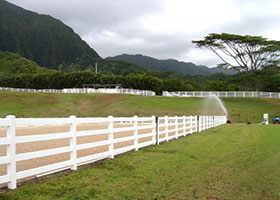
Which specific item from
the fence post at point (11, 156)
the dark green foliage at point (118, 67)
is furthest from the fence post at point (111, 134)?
the dark green foliage at point (118, 67)

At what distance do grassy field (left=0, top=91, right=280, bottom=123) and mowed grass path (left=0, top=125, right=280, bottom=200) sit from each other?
113 ft

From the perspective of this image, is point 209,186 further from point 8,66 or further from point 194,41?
point 8,66

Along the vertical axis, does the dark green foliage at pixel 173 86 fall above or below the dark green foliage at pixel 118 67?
below

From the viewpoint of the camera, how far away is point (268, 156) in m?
9.59

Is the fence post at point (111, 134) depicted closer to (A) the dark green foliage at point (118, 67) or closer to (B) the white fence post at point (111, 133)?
(B) the white fence post at point (111, 133)

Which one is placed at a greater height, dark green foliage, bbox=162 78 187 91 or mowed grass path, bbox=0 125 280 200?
dark green foliage, bbox=162 78 187 91

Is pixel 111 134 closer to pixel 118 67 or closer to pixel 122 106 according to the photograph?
pixel 122 106

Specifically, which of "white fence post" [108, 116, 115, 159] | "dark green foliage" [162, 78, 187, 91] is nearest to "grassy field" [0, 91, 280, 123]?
"white fence post" [108, 116, 115, 159]

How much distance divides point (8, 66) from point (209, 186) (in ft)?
640

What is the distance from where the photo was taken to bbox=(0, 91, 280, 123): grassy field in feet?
145

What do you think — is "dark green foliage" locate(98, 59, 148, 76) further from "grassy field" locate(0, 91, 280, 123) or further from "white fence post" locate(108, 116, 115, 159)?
"white fence post" locate(108, 116, 115, 159)

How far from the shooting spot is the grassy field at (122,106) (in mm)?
44188

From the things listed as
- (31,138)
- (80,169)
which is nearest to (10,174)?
(31,138)

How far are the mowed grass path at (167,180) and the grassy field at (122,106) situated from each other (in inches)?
1356
